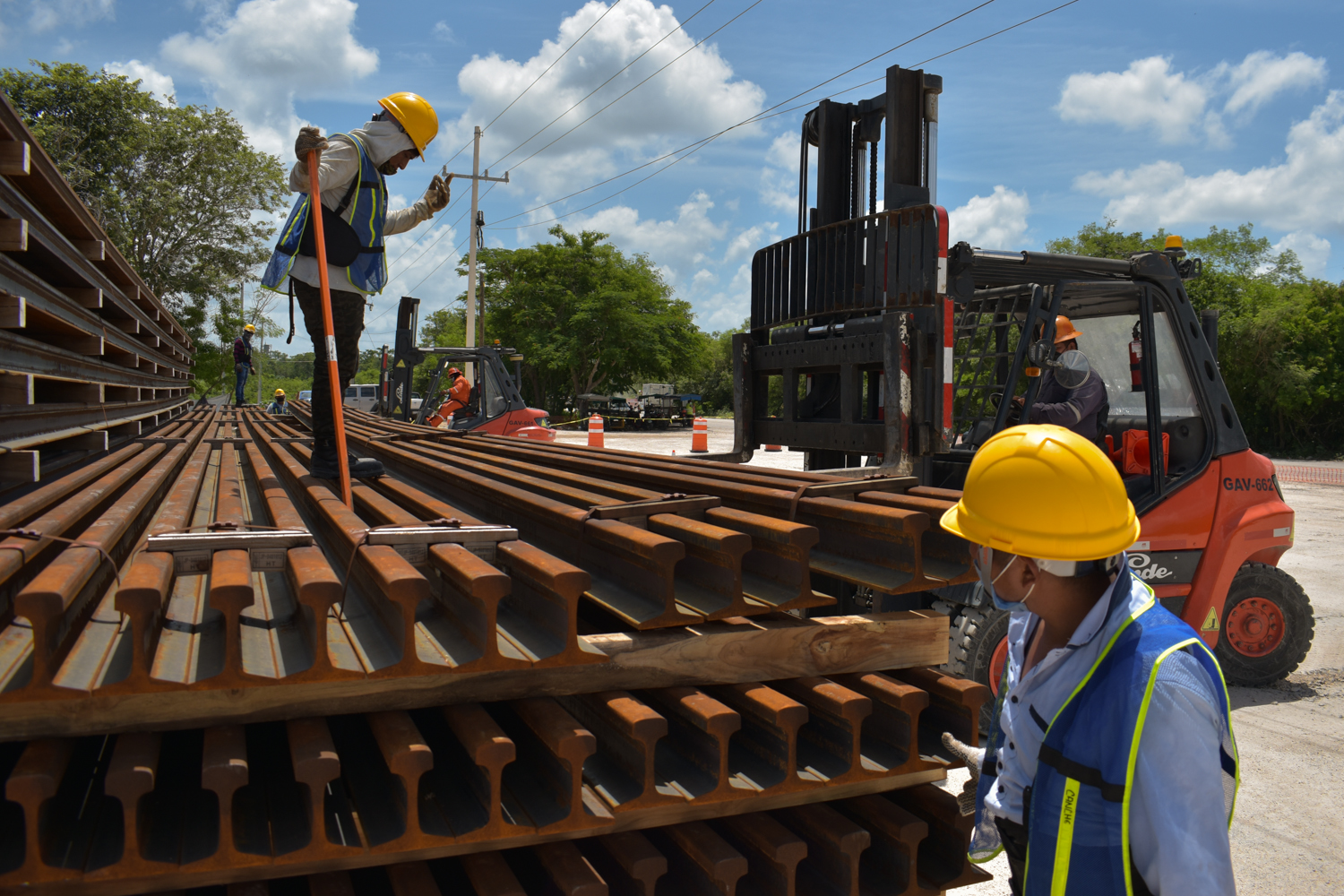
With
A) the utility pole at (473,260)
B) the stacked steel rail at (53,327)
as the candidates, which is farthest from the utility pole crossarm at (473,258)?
the stacked steel rail at (53,327)

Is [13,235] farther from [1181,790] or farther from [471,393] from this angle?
[471,393]

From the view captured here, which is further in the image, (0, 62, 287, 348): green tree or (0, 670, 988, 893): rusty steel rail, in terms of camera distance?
(0, 62, 287, 348): green tree

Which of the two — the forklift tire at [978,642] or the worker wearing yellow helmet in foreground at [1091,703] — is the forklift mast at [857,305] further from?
the worker wearing yellow helmet in foreground at [1091,703]

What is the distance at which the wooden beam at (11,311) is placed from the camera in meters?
2.64

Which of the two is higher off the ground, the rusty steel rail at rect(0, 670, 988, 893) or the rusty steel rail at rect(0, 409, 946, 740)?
the rusty steel rail at rect(0, 409, 946, 740)

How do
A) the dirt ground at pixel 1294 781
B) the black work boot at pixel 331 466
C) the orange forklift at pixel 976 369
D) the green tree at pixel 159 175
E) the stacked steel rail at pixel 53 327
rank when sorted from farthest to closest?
the green tree at pixel 159 175 < the orange forklift at pixel 976 369 < the black work boot at pixel 331 466 < the dirt ground at pixel 1294 781 < the stacked steel rail at pixel 53 327

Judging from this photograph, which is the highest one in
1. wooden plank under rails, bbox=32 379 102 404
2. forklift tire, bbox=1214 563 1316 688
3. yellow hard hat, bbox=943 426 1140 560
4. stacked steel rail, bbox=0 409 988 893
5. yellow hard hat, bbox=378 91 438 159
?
yellow hard hat, bbox=378 91 438 159

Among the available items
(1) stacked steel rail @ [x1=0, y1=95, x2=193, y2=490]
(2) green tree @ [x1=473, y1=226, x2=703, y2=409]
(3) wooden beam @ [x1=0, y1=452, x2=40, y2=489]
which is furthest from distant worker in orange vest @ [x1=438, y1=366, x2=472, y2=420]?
(2) green tree @ [x1=473, y1=226, x2=703, y2=409]

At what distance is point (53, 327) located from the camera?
375 centimetres

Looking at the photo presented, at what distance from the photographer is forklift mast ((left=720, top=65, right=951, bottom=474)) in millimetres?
4461

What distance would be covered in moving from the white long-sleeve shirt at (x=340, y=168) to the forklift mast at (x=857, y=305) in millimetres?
2481

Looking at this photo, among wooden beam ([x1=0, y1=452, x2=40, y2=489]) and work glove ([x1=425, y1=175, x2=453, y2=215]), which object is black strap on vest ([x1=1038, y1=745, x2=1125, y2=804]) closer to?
wooden beam ([x1=0, y1=452, x2=40, y2=489])

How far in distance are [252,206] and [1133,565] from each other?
33.3 metres

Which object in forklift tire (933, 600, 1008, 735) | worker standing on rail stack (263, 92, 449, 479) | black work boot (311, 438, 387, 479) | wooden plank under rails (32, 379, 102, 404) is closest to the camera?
worker standing on rail stack (263, 92, 449, 479)
